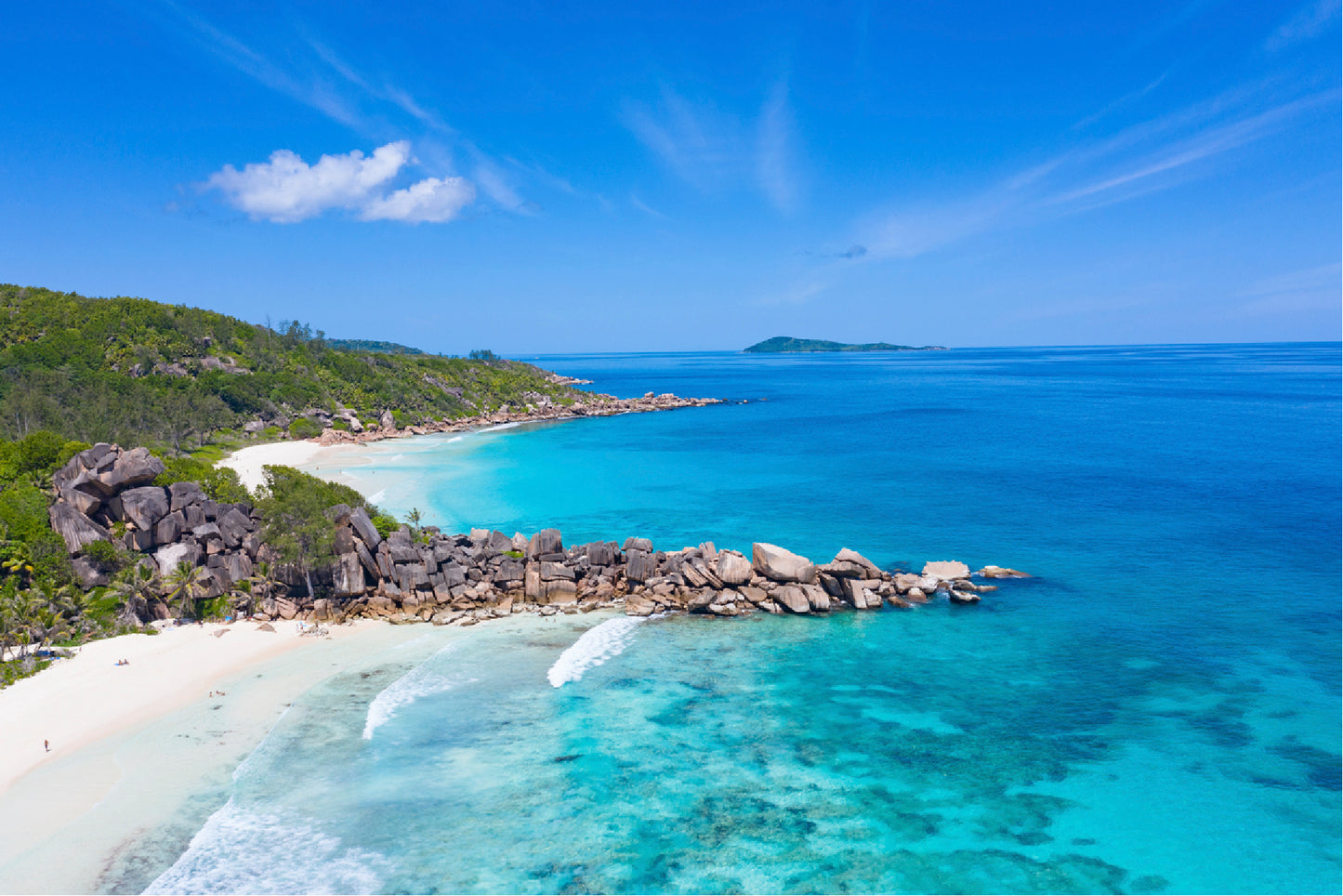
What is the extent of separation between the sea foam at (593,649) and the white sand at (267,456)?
4818 centimetres

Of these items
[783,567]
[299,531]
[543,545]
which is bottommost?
[783,567]

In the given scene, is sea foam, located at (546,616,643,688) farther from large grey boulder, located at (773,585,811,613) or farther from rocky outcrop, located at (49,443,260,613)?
rocky outcrop, located at (49,443,260,613)

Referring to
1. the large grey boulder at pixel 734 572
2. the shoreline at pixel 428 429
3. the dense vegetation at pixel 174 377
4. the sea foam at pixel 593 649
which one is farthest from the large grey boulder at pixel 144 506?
the dense vegetation at pixel 174 377

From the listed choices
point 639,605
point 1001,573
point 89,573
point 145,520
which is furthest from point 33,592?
point 1001,573

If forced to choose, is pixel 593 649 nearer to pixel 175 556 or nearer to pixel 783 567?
pixel 783 567

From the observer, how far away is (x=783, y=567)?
42.0 m

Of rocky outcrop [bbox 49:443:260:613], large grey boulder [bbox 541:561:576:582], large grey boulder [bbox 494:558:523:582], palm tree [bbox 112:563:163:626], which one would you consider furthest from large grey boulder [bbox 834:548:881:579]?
palm tree [bbox 112:563:163:626]

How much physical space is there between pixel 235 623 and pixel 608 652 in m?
20.7

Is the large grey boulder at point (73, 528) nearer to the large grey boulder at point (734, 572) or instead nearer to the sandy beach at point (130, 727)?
the sandy beach at point (130, 727)

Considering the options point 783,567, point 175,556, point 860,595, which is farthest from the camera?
point 783,567

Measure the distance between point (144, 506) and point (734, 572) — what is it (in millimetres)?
34082

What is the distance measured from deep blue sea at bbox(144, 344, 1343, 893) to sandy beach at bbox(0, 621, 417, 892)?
189 centimetres

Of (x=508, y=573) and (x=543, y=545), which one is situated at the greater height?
(x=543, y=545)

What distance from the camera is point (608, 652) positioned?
35.3 meters
